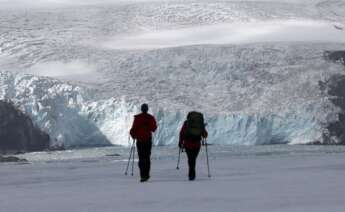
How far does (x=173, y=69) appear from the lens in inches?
2511

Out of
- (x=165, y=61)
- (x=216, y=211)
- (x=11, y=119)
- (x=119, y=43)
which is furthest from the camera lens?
(x=119, y=43)

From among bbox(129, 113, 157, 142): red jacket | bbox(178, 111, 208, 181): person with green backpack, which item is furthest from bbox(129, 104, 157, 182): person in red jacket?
bbox(178, 111, 208, 181): person with green backpack

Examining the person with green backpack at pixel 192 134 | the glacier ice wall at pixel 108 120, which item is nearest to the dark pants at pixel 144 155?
the person with green backpack at pixel 192 134

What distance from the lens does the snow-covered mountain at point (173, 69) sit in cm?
5525

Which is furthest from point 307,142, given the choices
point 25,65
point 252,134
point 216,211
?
point 216,211

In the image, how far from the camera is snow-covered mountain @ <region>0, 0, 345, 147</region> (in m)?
55.2

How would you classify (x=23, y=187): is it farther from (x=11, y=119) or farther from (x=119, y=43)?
(x=119, y=43)

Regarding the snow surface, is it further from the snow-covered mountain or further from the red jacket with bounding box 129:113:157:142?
the snow-covered mountain

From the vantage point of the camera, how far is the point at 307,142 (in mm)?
54156

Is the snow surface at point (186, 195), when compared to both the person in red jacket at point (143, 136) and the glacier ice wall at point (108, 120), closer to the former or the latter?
the person in red jacket at point (143, 136)

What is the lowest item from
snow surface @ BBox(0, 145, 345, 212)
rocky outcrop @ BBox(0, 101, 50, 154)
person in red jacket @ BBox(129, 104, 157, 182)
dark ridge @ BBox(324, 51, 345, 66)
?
rocky outcrop @ BBox(0, 101, 50, 154)

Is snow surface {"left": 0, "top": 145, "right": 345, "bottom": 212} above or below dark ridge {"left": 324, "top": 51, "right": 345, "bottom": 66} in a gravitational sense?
below

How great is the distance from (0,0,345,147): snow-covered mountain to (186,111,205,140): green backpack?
1603 inches

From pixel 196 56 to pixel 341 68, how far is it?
10.6m
